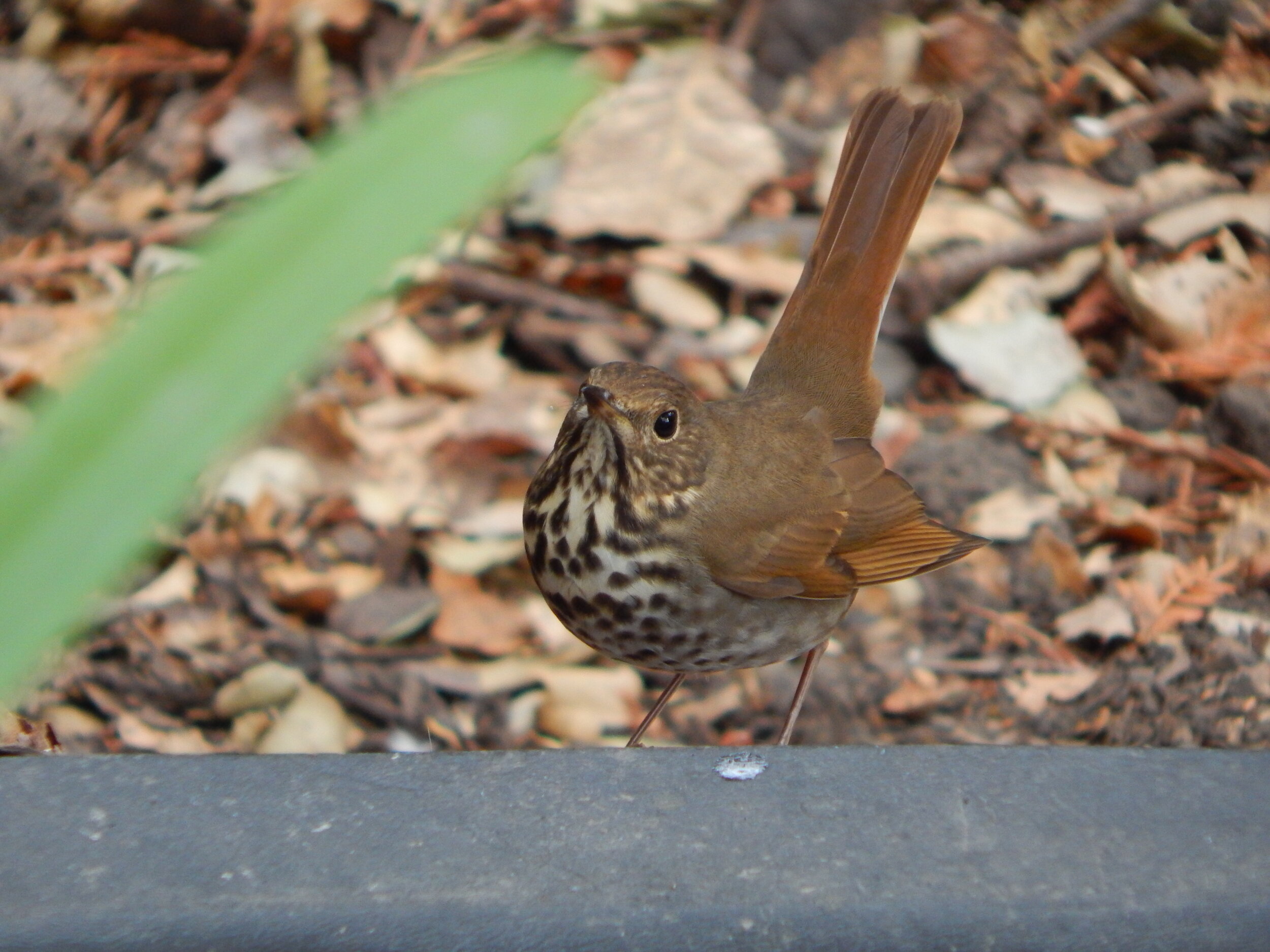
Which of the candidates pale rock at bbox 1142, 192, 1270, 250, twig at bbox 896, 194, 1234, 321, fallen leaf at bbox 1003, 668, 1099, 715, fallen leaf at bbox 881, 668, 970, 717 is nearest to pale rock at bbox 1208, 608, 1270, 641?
fallen leaf at bbox 1003, 668, 1099, 715

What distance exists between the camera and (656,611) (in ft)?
7.27

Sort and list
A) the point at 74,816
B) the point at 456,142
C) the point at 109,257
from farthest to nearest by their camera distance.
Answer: the point at 109,257 < the point at 74,816 < the point at 456,142

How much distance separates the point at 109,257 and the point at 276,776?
2195 mm

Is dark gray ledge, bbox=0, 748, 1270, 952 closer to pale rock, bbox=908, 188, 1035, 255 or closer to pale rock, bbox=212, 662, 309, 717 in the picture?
pale rock, bbox=212, 662, 309, 717

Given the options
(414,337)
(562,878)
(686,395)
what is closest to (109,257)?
(414,337)

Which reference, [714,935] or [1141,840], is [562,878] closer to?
[714,935]

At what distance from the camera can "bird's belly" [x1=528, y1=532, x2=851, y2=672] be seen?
7.22ft

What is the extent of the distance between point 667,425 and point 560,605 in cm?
32

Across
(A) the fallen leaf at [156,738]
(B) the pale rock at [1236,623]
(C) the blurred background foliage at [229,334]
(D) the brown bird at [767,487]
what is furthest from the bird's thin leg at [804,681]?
Answer: (C) the blurred background foliage at [229,334]

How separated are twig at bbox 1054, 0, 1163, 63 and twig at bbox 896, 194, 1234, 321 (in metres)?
0.61

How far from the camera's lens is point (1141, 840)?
1546mm

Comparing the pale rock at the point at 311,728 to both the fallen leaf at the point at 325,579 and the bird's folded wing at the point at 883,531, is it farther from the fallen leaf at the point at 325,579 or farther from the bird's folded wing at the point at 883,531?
the bird's folded wing at the point at 883,531

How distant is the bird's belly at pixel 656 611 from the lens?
86.6 inches

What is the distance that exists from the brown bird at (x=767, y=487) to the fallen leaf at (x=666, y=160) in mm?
1093
